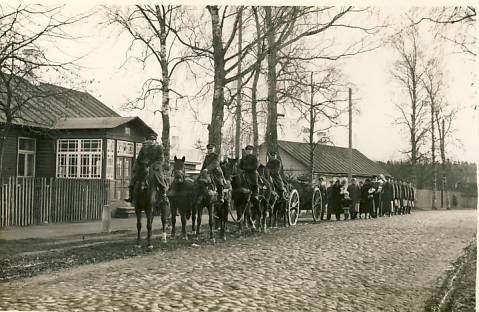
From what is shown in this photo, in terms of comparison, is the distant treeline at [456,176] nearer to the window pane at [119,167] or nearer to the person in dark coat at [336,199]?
the person in dark coat at [336,199]

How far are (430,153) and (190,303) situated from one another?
803cm

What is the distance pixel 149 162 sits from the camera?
1077 centimetres

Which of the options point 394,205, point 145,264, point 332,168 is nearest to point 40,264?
point 145,264

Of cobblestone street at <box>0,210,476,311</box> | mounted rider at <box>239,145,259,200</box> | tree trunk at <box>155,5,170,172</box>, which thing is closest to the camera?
cobblestone street at <box>0,210,476,311</box>

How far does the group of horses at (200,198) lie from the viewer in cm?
1092

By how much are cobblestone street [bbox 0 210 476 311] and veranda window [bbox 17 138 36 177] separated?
1022 cm

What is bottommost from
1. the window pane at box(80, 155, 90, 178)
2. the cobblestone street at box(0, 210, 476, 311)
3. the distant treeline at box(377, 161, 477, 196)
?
the cobblestone street at box(0, 210, 476, 311)

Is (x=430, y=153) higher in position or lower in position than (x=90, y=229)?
higher

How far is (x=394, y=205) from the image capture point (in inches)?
889

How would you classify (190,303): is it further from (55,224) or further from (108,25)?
(55,224)

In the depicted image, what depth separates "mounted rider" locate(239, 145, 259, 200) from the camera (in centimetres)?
1348

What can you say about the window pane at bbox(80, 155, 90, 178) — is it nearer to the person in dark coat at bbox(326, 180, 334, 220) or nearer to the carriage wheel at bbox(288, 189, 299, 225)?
the carriage wheel at bbox(288, 189, 299, 225)

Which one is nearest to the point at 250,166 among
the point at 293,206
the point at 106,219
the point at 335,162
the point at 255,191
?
the point at 255,191

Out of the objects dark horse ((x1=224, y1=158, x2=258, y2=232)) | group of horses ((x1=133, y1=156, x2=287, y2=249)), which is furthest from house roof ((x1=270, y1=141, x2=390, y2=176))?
dark horse ((x1=224, y1=158, x2=258, y2=232))
